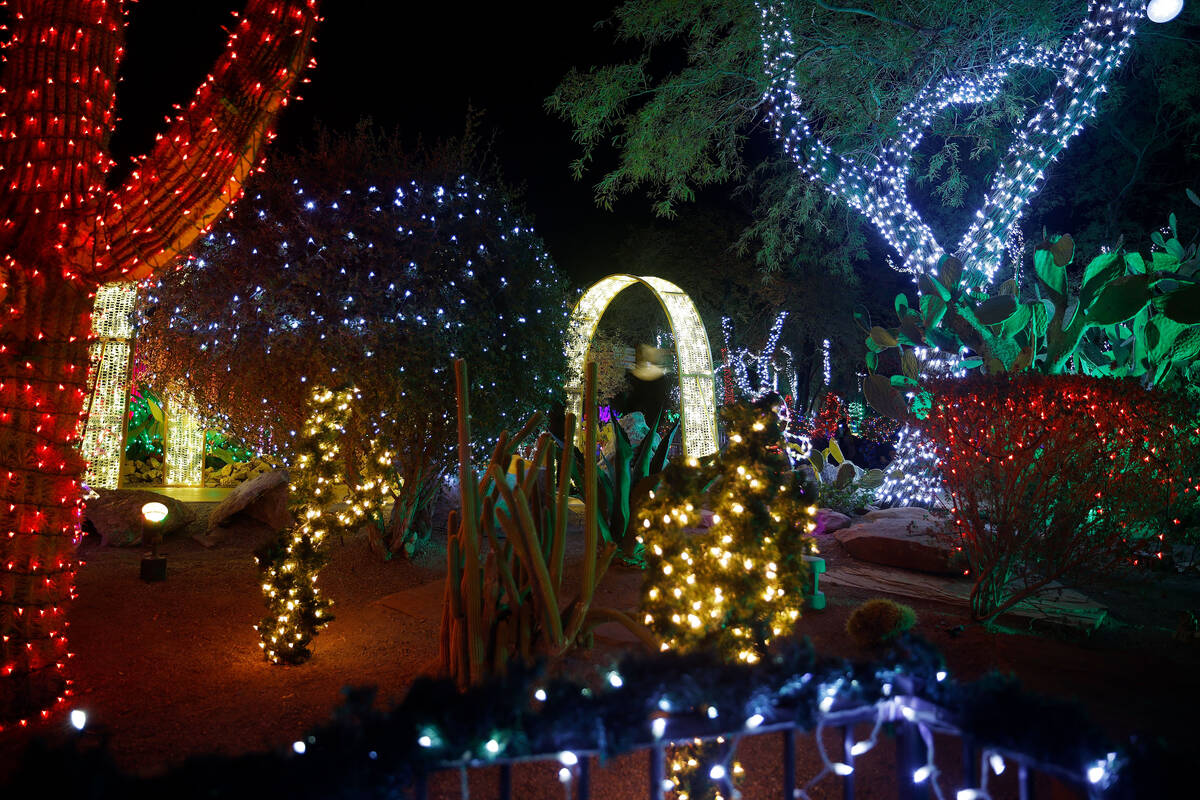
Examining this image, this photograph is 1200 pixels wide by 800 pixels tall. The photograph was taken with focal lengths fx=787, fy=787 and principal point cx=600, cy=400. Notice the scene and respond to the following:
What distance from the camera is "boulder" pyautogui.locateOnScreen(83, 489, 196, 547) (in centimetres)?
775

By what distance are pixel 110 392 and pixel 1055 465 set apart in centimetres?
1033

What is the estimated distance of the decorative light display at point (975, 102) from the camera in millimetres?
9008

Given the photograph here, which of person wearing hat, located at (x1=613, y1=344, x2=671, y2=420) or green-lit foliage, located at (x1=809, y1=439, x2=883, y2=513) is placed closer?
green-lit foliage, located at (x1=809, y1=439, x2=883, y2=513)

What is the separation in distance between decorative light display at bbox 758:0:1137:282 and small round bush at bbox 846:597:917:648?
6.67 metres

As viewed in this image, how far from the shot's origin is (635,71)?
11.1 meters

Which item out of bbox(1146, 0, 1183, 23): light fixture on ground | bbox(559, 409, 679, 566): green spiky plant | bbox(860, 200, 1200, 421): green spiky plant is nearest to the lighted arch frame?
bbox(860, 200, 1200, 421): green spiky plant

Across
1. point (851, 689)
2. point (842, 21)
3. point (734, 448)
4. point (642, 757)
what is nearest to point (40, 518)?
point (642, 757)

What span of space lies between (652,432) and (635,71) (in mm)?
6634

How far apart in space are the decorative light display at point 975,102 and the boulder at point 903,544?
4.14 metres

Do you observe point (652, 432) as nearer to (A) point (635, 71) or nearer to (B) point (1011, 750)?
(B) point (1011, 750)

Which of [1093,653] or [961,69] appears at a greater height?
[961,69]

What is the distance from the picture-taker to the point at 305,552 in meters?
4.58

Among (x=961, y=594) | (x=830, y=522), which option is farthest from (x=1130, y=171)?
(x=961, y=594)

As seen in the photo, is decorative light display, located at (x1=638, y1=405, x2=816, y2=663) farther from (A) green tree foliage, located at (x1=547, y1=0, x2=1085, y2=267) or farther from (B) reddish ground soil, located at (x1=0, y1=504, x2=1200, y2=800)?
(A) green tree foliage, located at (x1=547, y1=0, x2=1085, y2=267)
